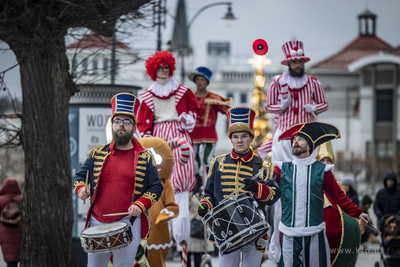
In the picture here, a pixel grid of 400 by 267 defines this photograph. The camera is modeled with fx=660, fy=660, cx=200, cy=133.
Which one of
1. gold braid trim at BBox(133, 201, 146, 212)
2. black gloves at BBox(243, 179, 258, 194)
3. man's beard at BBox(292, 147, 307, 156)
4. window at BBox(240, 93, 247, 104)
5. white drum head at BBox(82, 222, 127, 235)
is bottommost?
white drum head at BBox(82, 222, 127, 235)

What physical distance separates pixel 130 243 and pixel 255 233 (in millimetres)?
1207

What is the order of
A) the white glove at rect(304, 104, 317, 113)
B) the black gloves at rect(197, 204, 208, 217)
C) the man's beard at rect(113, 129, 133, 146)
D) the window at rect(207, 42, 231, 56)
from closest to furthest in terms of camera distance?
1. the man's beard at rect(113, 129, 133, 146)
2. the black gloves at rect(197, 204, 208, 217)
3. the white glove at rect(304, 104, 317, 113)
4. the window at rect(207, 42, 231, 56)

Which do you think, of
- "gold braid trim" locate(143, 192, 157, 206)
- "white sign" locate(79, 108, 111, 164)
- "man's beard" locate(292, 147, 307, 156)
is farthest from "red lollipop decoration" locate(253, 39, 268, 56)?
"white sign" locate(79, 108, 111, 164)

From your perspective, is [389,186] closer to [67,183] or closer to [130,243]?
[67,183]

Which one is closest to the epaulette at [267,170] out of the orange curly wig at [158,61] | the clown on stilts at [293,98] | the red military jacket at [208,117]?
the clown on stilts at [293,98]

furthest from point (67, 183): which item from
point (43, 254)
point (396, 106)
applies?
point (396, 106)

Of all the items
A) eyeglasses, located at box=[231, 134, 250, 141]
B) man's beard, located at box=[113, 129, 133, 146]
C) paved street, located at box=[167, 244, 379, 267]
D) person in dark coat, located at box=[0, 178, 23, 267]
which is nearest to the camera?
man's beard, located at box=[113, 129, 133, 146]

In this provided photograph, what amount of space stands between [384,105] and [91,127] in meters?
38.6

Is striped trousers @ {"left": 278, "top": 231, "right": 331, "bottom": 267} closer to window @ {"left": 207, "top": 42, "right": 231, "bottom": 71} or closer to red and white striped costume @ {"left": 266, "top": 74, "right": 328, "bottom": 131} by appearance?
red and white striped costume @ {"left": 266, "top": 74, "right": 328, "bottom": 131}

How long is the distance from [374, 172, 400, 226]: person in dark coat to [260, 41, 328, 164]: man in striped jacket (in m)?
2.68

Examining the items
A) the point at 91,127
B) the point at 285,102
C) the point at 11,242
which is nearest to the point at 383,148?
the point at 91,127

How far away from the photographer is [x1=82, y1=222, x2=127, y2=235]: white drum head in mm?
6023

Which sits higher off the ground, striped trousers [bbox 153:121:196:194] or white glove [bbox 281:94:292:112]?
white glove [bbox 281:94:292:112]

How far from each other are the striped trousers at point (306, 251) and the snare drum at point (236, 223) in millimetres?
612
